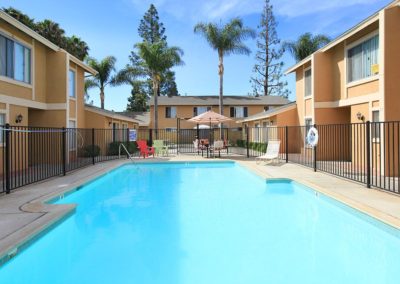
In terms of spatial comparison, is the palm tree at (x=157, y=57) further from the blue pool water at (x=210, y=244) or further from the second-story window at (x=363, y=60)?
the blue pool water at (x=210, y=244)

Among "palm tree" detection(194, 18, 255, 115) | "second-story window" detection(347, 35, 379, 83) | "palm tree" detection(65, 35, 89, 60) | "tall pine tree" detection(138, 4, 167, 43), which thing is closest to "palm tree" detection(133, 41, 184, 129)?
"palm tree" detection(194, 18, 255, 115)

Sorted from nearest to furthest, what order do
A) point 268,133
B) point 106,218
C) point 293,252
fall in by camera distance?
point 293,252 < point 106,218 < point 268,133

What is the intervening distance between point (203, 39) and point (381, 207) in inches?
989

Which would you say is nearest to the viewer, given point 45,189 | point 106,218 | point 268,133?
point 106,218

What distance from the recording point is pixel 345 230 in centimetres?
646

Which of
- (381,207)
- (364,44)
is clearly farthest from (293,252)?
(364,44)

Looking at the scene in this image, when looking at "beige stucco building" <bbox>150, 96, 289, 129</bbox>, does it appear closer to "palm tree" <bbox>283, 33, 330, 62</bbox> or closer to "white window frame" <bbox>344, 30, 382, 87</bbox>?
"palm tree" <bbox>283, 33, 330, 62</bbox>

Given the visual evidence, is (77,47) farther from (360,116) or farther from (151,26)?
(360,116)

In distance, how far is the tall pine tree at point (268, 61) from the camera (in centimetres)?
4325

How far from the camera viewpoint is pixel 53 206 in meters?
7.21

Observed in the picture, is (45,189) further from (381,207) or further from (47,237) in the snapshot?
(381,207)

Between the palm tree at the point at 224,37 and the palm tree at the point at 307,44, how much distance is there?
485cm

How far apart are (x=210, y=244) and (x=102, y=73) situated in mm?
30136

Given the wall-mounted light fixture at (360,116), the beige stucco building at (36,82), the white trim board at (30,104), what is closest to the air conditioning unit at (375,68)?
the wall-mounted light fixture at (360,116)
